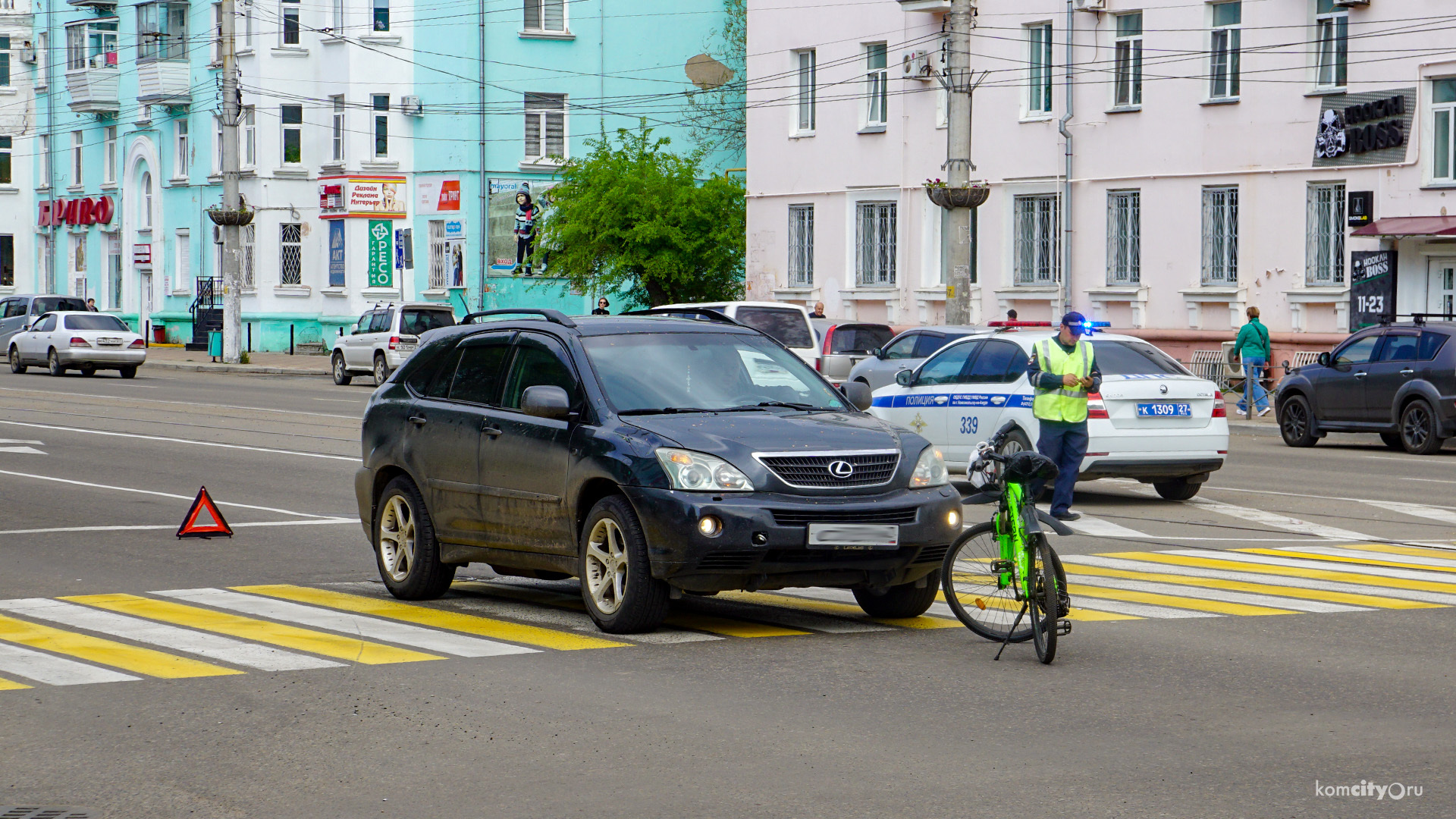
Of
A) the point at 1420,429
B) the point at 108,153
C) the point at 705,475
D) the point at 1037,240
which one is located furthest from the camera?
the point at 108,153

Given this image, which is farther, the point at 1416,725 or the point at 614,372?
the point at 614,372

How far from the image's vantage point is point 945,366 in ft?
61.2

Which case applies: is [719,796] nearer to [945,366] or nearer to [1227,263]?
[945,366]

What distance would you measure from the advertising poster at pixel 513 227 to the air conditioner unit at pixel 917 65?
16.1 metres

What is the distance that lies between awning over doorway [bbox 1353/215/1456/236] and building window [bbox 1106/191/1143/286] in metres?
5.79

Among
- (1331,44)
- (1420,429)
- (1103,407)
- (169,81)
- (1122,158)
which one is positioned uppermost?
(169,81)

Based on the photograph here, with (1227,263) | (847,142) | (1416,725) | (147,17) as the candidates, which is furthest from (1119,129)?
(147,17)

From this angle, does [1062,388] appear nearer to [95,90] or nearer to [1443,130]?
[1443,130]

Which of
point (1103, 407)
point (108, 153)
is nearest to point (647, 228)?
point (108, 153)

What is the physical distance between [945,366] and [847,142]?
25.3 meters

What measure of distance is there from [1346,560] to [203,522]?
318 inches

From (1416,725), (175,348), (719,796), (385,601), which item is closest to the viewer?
(719,796)

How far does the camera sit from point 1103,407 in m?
16.8

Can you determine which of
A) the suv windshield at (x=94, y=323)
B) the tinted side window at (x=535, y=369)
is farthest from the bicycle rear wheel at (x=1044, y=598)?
the suv windshield at (x=94, y=323)
